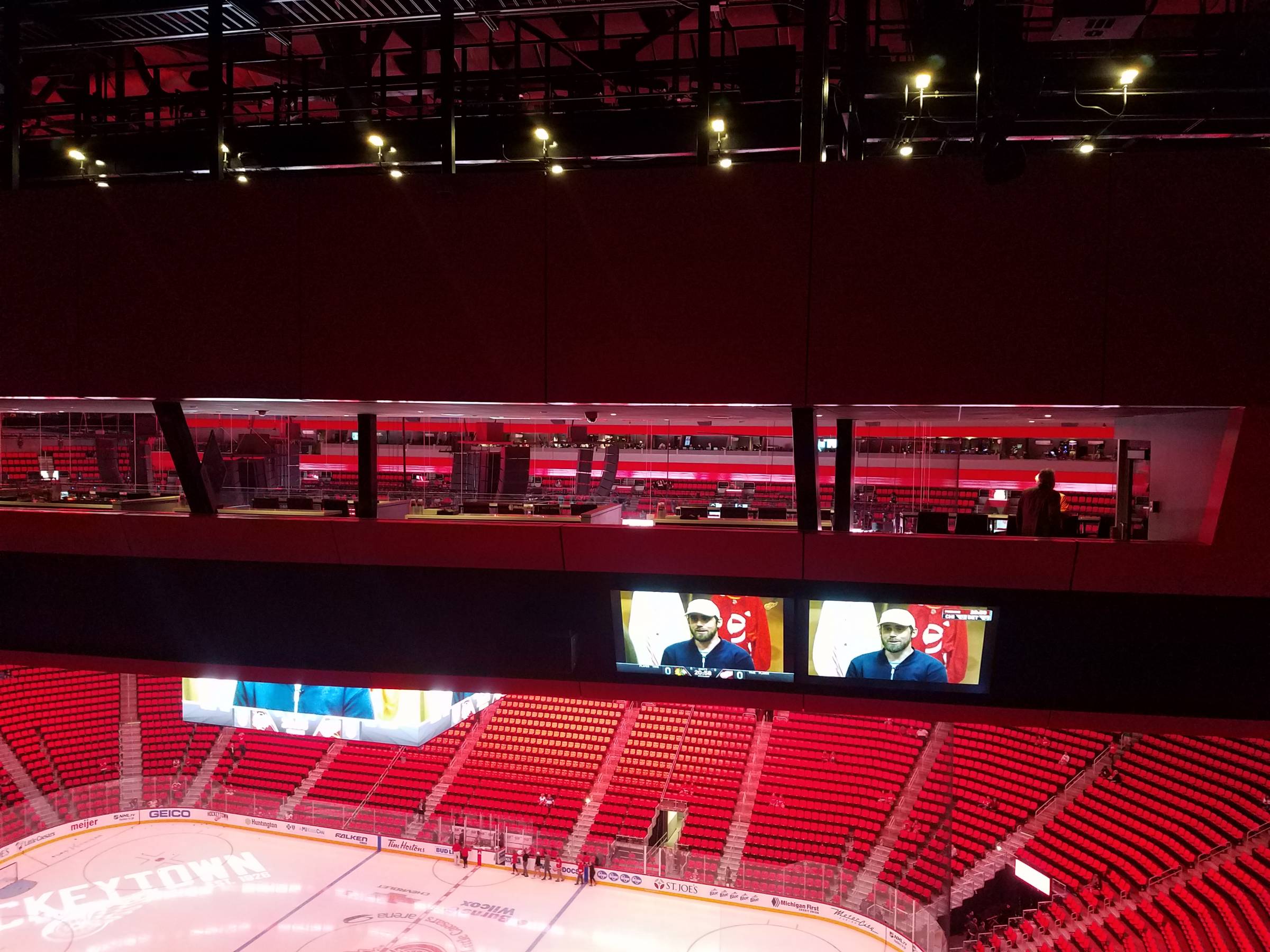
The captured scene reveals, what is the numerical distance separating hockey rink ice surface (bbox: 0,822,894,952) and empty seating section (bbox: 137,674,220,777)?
3.51 meters

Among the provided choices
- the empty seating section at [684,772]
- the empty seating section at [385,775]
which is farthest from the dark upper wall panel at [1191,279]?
the empty seating section at [385,775]

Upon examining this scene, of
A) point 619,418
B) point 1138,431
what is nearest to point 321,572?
point 619,418

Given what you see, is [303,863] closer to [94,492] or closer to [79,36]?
[94,492]

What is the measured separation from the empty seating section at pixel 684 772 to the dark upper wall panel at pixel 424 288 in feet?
31.9

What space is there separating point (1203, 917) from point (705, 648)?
27.9ft

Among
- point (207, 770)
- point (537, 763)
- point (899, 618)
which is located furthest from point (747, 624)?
point (207, 770)

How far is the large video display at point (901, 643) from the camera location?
17.1 ft

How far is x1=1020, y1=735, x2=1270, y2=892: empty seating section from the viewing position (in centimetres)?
1067

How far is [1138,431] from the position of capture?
5.81 meters

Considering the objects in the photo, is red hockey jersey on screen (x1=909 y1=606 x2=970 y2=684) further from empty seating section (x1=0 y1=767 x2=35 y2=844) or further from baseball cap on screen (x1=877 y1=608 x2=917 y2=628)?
empty seating section (x1=0 y1=767 x2=35 y2=844)

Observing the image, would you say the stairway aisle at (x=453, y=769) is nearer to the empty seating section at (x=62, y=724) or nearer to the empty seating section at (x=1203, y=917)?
the empty seating section at (x=62, y=724)

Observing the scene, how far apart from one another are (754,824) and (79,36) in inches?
572

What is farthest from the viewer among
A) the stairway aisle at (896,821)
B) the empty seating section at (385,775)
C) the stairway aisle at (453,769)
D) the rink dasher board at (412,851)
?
the empty seating section at (385,775)

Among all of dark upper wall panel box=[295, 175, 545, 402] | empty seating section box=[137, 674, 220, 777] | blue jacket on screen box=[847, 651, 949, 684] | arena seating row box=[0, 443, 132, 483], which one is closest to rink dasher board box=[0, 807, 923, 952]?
empty seating section box=[137, 674, 220, 777]
